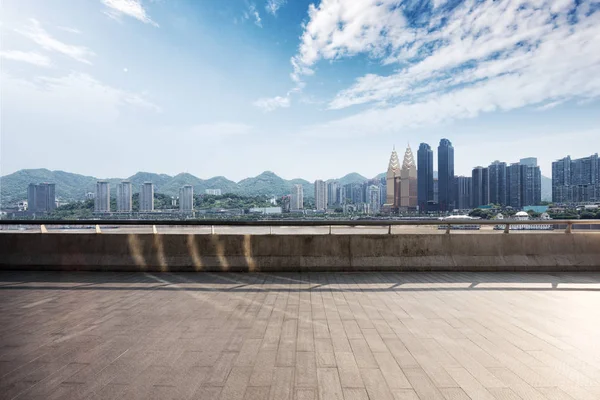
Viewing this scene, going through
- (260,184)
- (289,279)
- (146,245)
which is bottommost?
(289,279)

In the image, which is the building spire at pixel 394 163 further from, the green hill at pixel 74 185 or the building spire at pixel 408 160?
the green hill at pixel 74 185

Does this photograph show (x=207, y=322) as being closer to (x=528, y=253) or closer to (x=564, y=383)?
(x=564, y=383)

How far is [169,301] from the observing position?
20.6 ft

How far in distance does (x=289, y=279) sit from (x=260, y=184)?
17048 mm

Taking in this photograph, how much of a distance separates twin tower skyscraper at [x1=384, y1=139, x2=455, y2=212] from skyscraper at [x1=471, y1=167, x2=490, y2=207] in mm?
1080

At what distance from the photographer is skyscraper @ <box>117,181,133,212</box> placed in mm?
10911

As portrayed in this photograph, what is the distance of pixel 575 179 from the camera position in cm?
1414

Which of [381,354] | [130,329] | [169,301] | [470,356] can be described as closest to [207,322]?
[130,329]

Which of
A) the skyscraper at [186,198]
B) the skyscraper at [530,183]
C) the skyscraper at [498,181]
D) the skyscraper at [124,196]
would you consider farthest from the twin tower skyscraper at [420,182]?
the skyscraper at [124,196]

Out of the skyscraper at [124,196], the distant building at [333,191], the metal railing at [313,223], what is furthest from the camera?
the distant building at [333,191]

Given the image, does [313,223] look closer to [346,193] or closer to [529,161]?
[346,193]

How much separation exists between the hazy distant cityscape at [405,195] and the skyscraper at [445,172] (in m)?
0.07

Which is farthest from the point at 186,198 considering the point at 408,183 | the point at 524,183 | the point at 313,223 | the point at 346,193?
the point at 524,183

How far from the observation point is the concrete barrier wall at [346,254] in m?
9.02
